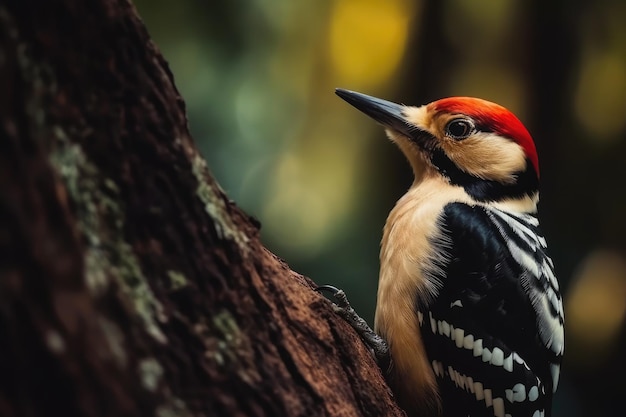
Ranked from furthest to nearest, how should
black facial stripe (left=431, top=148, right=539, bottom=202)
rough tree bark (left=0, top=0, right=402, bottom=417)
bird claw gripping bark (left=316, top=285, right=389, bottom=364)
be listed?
black facial stripe (left=431, top=148, right=539, bottom=202) < bird claw gripping bark (left=316, top=285, right=389, bottom=364) < rough tree bark (left=0, top=0, right=402, bottom=417)

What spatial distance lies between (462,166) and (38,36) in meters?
1.76

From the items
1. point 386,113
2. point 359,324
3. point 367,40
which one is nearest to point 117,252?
point 359,324

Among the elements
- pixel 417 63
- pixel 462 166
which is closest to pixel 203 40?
pixel 417 63

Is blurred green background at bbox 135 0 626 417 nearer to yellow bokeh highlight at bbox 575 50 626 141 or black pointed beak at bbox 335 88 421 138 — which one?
yellow bokeh highlight at bbox 575 50 626 141

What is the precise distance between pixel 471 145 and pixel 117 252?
1697 mm

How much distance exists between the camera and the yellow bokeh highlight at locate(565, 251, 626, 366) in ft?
15.0

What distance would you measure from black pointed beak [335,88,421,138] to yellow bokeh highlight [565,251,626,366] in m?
2.66

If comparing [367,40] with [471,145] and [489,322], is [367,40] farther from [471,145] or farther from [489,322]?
[489,322]

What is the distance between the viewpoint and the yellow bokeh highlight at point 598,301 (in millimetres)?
4570

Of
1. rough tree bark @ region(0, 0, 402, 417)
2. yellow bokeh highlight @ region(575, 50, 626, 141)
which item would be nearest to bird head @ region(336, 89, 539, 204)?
rough tree bark @ region(0, 0, 402, 417)

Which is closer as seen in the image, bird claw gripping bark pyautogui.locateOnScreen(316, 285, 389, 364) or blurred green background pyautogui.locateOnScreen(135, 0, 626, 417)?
bird claw gripping bark pyautogui.locateOnScreen(316, 285, 389, 364)

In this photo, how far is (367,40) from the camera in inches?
190

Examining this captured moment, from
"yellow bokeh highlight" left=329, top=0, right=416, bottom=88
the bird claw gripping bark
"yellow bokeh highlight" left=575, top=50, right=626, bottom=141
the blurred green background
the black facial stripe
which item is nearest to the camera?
the bird claw gripping bark

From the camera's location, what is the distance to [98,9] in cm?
100
